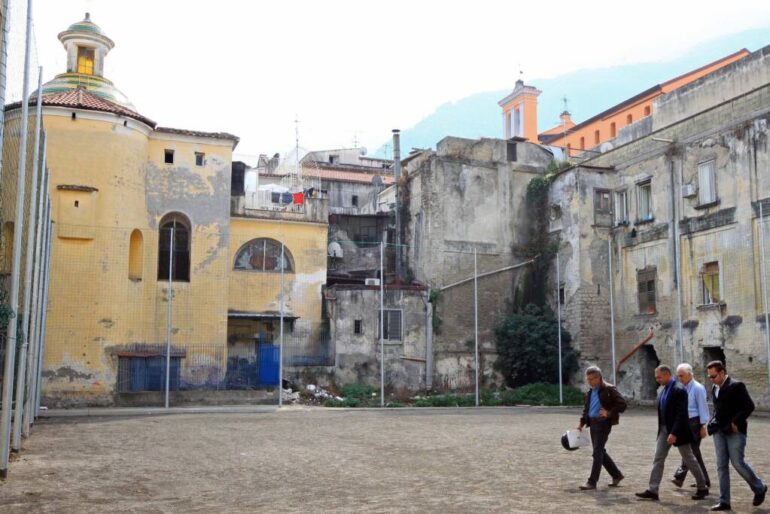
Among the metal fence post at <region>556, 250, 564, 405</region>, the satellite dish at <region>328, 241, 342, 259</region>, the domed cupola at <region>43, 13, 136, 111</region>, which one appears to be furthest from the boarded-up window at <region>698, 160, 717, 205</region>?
the domed cupola at <region>43, 13, 136, 111</region>

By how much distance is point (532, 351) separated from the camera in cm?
3394

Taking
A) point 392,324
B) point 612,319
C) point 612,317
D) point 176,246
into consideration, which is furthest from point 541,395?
point 176,246

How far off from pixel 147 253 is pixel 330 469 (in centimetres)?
2150

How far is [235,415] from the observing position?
80.1 ft

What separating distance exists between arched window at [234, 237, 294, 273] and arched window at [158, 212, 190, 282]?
232 cm

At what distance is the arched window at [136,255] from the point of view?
103 ft

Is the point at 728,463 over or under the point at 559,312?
under

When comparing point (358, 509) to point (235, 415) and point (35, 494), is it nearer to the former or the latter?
point (35, 494)

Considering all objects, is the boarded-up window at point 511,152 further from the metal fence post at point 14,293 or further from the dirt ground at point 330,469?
the metal fence post at point 14,293

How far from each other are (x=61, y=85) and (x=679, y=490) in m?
30.9

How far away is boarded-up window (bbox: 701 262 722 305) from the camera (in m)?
29.2

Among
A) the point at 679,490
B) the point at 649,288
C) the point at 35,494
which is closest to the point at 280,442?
the point at 35,494

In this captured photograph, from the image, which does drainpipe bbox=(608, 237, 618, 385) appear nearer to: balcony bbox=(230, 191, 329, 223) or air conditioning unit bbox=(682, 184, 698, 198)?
air conditioning unit bbox=(682, 184, 698, 198)

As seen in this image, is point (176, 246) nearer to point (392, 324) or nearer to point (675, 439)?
point (392, 324)
